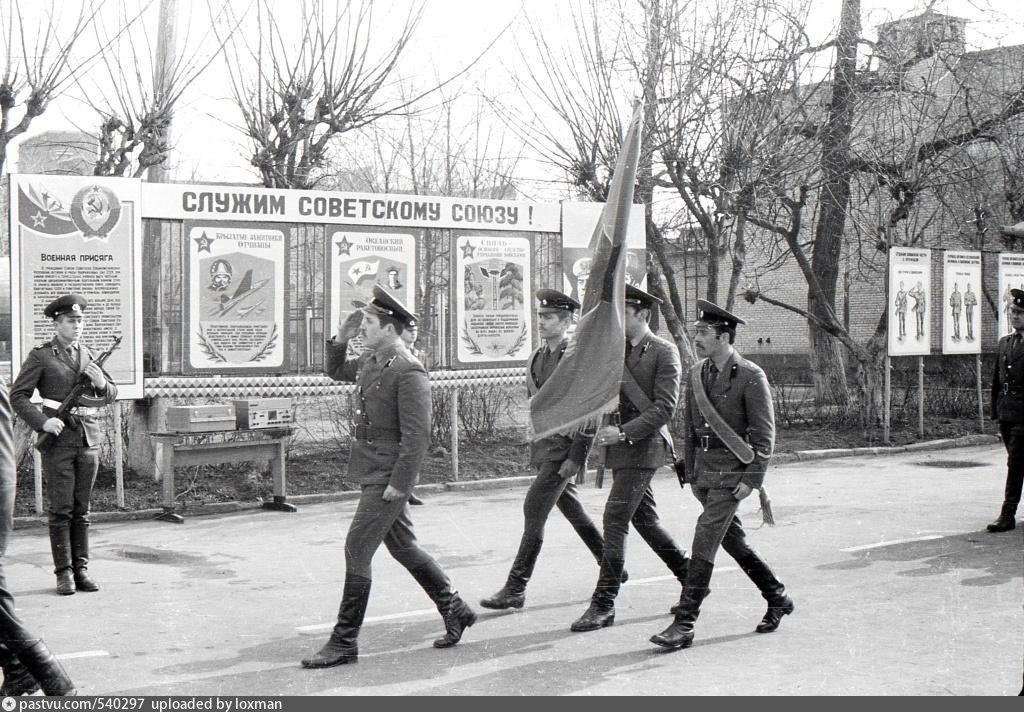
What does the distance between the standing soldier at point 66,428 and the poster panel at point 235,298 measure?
3886mm

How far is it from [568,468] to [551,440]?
0.24 m

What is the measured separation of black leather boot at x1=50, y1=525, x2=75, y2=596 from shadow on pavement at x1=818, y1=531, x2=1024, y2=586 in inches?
209

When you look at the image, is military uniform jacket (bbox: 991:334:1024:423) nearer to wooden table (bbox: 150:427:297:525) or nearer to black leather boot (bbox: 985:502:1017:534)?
black leather boot (bbox: 985:502:1017:534)

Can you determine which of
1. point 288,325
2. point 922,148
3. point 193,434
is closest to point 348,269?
point 288,325

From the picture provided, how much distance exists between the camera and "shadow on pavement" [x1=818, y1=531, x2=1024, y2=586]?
8070mm

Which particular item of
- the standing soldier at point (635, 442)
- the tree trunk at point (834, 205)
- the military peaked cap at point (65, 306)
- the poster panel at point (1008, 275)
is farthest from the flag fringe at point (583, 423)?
the poster panel at point (1008, 275)

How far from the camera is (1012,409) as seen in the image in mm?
10016

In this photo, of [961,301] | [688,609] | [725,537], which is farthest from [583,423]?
[961,301]

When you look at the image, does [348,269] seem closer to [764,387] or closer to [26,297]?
[26,297]

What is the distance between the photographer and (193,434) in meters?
11.1

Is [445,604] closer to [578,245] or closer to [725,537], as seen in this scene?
[725,537]

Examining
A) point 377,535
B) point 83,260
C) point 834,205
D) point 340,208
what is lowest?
point 377,535

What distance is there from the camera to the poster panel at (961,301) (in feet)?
58.4

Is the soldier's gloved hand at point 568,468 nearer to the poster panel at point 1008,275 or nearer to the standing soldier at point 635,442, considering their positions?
the standing soldier at point 635,442
